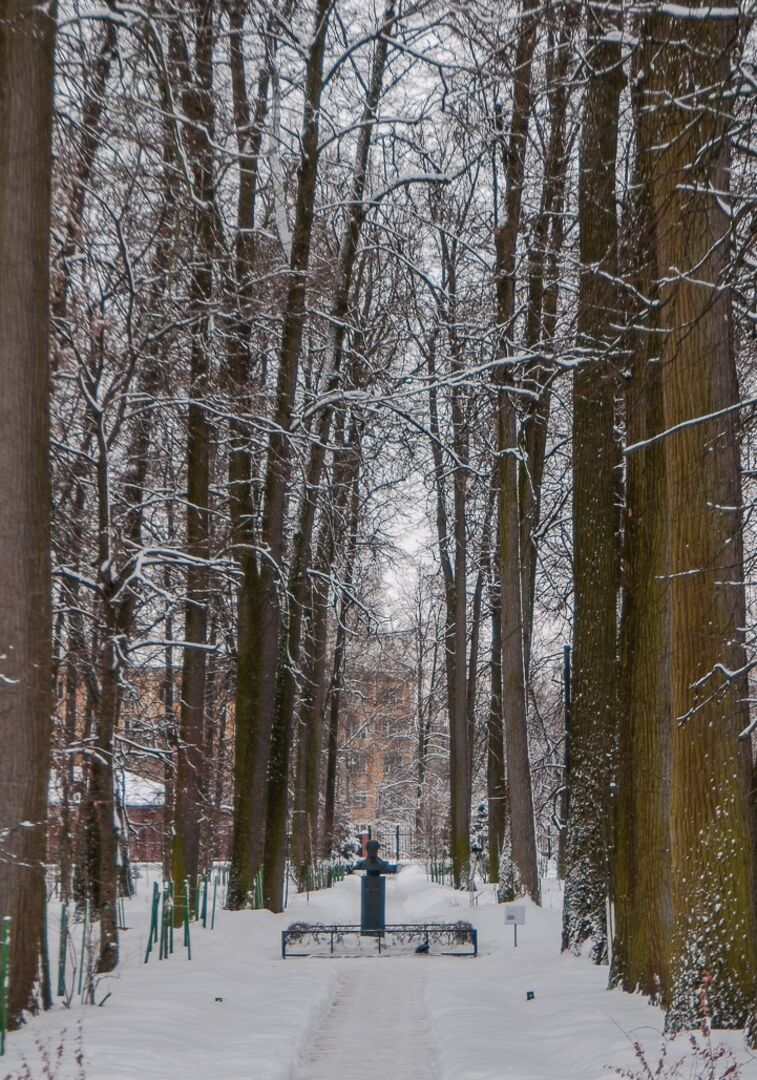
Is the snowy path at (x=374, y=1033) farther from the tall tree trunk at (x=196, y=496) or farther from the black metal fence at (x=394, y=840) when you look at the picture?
the black metal fence at (x=394, y=840)

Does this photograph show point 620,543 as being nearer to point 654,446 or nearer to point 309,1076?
point 654,446

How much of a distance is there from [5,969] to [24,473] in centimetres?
361

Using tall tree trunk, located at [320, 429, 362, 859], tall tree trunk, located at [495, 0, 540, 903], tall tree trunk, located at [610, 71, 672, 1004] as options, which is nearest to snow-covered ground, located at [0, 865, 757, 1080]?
tall tree trunk, located at [610, 71, 672, 1004]

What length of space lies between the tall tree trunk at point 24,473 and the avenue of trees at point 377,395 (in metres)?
0.03

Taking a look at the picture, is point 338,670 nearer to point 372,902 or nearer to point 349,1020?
point 372,902

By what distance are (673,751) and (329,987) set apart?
6796 mm

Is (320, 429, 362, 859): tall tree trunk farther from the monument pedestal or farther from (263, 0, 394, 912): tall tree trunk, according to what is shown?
the monument pedestal

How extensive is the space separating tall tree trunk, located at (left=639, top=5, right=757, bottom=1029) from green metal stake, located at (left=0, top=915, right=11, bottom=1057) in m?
4.53

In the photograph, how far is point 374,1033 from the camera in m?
11.6

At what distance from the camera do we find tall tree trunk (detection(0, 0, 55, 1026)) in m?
9.55

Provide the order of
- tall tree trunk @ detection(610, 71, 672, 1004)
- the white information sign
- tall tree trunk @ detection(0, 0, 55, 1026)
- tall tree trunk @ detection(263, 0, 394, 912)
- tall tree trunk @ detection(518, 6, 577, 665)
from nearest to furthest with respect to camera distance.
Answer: tall tree trunk @ detection(0, 0, 55, 1026) → tall tree trunk @ detection(610, 71, 672, 1004) → tall tree trunk @ detection(518, 6, 577, 665) → the white information sign → tall tree trunk @ detection(263, 0, 394, 912)

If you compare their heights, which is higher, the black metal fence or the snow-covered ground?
the snow-covered ground

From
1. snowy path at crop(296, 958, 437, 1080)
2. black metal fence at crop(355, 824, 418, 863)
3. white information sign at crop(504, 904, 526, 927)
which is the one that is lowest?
black metal fence at crop(355, 824, 418, 863)

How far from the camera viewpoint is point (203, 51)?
39.2ft
